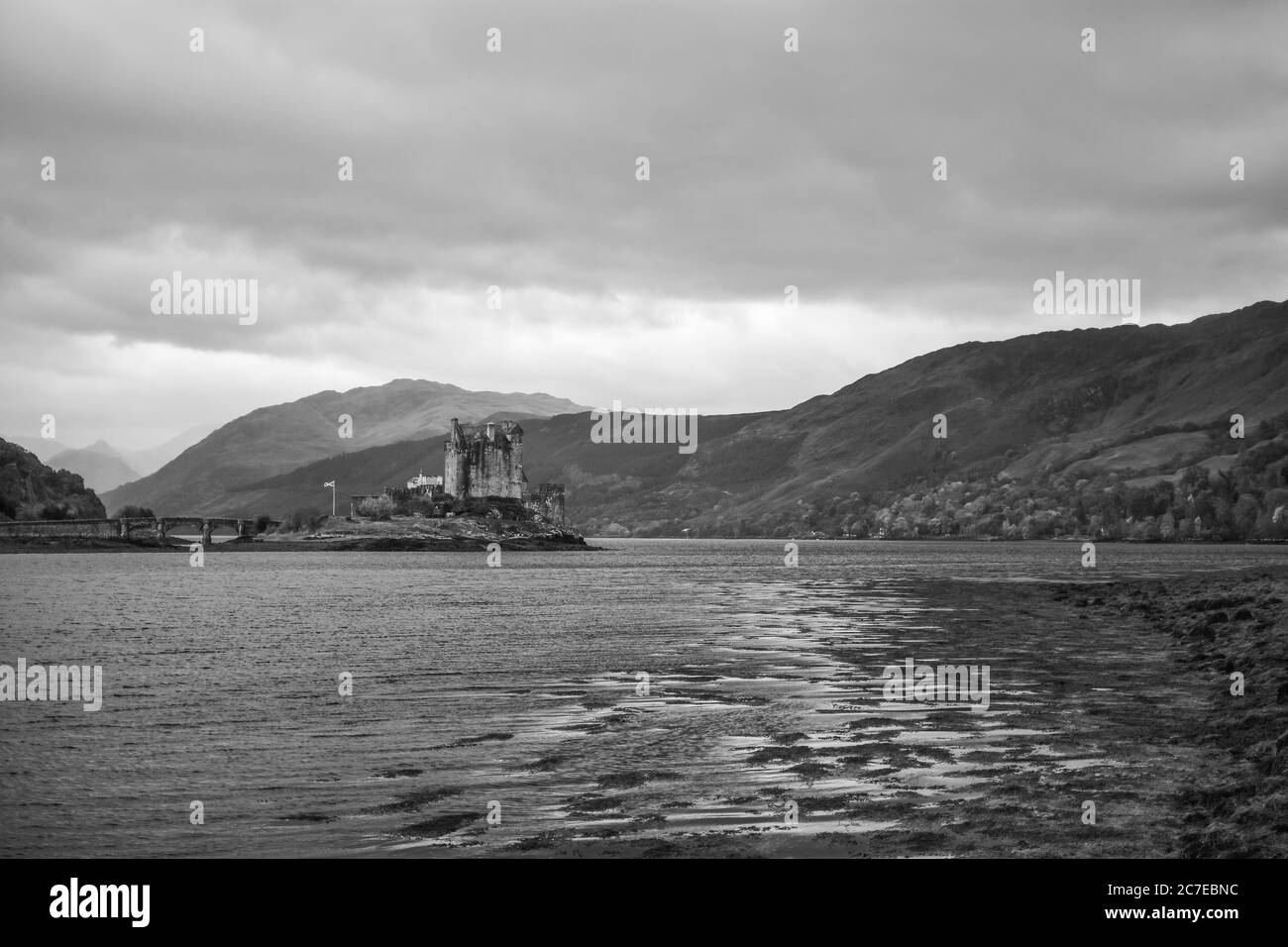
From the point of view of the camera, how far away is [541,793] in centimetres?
2352

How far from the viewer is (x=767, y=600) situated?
91.7 metres

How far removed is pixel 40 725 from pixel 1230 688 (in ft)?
115

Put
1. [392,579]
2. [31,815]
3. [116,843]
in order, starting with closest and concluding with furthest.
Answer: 1. [116,843]
2. [31,815]
3. [392,579]

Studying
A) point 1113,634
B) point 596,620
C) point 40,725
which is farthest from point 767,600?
point 40,725
